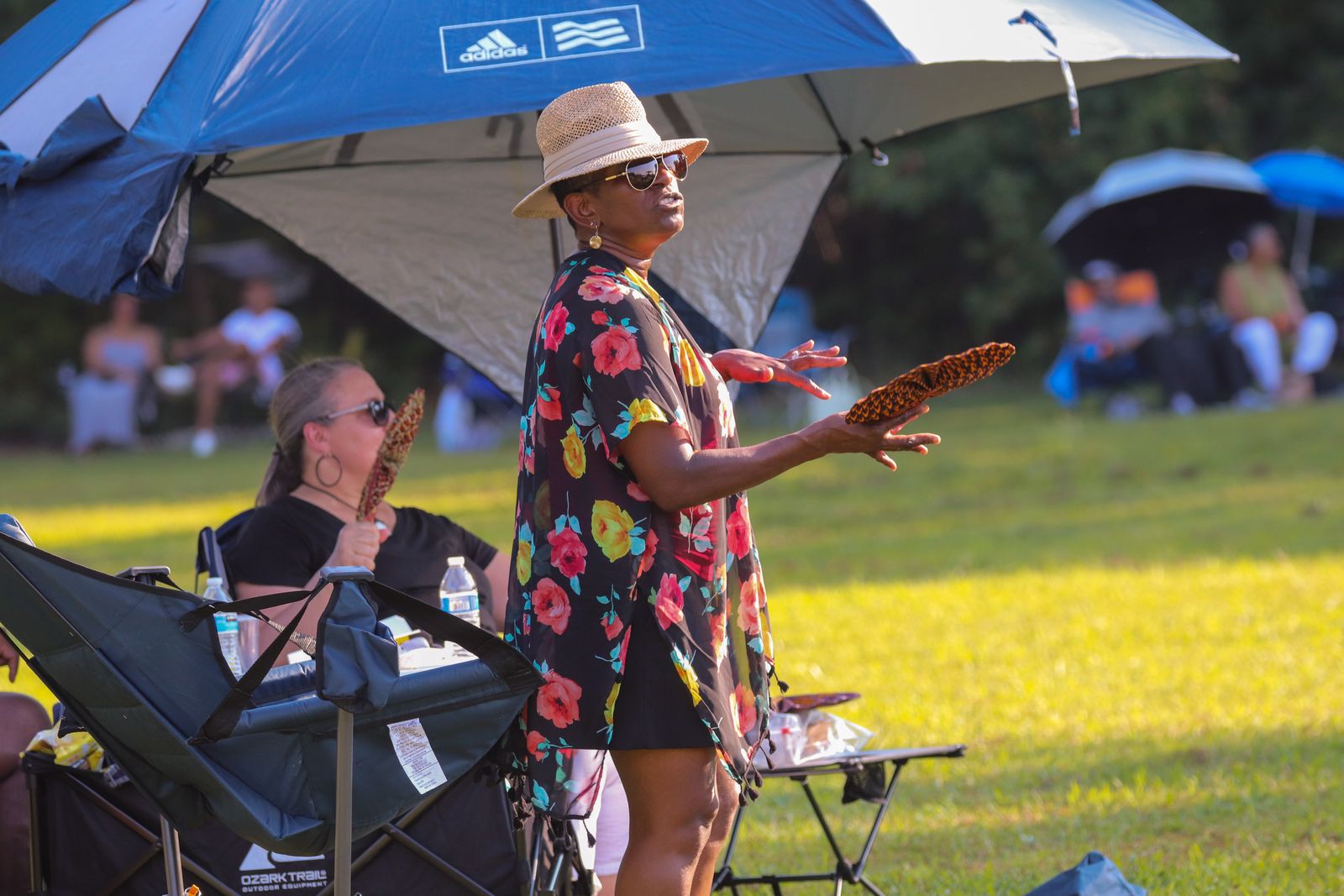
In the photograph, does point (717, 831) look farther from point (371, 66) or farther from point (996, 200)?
point (996, 200)

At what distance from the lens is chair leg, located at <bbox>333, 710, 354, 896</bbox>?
9.61ft

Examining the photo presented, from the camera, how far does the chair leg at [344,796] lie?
9.61 ft

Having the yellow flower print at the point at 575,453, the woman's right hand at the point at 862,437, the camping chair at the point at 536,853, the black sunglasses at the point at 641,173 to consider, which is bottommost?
the camping chair at the point at 536,853

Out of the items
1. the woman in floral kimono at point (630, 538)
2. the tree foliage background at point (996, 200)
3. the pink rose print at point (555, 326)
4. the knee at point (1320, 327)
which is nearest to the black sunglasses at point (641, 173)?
the woman in floral kimono at point (630, 538)

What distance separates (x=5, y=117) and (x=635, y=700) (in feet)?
7.26

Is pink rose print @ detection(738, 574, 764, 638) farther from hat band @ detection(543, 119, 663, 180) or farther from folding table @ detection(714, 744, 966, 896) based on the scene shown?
hat band @ detection(543, 119, 663, 180)

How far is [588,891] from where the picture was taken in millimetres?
3857

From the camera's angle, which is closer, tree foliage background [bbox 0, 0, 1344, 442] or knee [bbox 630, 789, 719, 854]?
knee [bbox 630, 789, 719, 854]

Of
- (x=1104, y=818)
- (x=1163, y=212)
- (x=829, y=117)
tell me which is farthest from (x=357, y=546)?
(x=1163, y=212)

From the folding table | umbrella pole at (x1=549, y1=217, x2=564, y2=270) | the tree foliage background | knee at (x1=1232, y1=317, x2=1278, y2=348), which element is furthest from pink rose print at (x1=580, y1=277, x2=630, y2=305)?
the tree foliage background

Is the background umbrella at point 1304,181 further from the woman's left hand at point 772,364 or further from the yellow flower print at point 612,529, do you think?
the yellow flower print at point 612,529

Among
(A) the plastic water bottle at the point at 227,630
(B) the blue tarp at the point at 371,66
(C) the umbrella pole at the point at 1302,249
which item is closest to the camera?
(B) the blue tarp at the point at 371,66

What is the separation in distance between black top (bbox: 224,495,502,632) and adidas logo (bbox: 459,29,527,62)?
4.46ft

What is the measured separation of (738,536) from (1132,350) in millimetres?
13959
